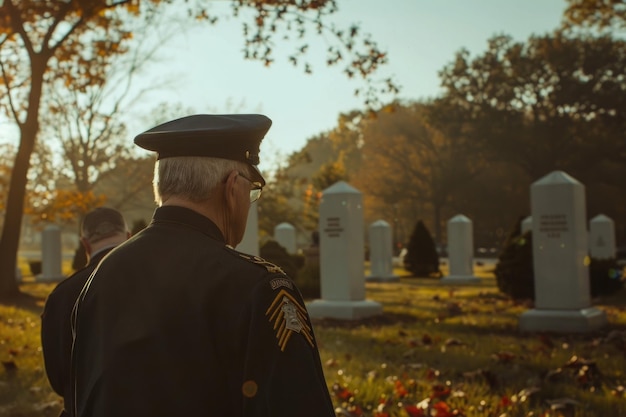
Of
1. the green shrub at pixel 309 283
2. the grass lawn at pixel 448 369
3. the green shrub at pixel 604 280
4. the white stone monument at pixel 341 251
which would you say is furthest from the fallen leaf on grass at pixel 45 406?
the green shrub at pixel 604 280

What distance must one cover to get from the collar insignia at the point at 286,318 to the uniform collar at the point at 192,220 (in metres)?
0.29

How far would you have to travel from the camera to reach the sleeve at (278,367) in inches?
68.5

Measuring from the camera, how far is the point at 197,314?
185 cm

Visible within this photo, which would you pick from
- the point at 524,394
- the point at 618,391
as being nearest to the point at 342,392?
the point at 524,394

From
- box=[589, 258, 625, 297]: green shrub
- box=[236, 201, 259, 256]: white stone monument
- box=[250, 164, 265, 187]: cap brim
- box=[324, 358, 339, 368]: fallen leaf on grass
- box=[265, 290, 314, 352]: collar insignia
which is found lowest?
box=[324, 358, 339, 368]: fallen leaf on grass

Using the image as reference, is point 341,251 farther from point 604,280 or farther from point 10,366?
point 10,366

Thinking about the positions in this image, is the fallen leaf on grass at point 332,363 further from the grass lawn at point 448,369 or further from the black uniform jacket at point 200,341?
the black uniform jacket at point 200,341

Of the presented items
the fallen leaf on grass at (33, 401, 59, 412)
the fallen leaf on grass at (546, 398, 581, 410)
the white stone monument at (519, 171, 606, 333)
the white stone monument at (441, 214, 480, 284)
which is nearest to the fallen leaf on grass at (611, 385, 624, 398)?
the fallen leaf on grass at (546, 398, 581, 410)

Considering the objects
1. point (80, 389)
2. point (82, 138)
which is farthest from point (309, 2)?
point (82, 138)

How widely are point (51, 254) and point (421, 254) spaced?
13.3 m

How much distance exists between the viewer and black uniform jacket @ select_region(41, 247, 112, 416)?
A: 322 centimetres

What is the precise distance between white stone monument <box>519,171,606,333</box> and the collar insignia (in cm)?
1072

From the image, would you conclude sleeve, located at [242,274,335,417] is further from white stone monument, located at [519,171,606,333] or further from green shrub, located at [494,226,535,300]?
green shrub, located at [494,226,535,300]

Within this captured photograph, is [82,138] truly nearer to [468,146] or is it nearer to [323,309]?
[323,309]
